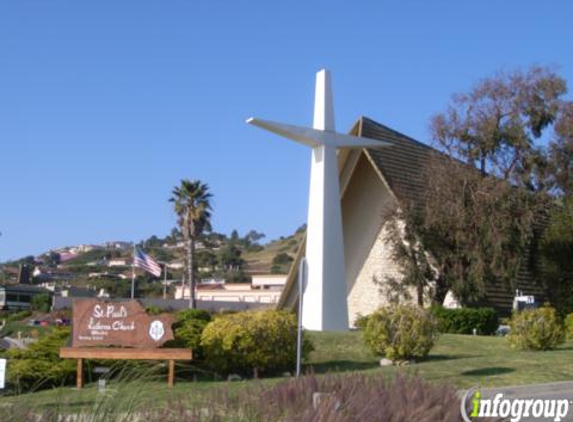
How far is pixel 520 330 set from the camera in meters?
20.2

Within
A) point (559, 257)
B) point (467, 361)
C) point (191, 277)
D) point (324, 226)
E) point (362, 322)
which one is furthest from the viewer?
point (191, 277)

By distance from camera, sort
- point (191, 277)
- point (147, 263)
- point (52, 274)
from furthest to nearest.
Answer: point (52, 274) < point (191, 277) < point (147, 263)

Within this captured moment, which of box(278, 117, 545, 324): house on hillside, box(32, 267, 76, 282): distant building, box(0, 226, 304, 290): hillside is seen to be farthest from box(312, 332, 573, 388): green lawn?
box(32, 267, 76, 282): distant building

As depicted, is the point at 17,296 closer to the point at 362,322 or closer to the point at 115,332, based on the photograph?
the point at 362,322

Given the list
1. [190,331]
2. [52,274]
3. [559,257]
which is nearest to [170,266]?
[52,274]

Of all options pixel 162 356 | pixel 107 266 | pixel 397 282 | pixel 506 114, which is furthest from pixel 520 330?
pixel 107 266

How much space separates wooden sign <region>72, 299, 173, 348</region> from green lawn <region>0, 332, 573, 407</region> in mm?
1193

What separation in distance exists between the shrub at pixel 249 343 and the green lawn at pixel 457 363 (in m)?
0.55

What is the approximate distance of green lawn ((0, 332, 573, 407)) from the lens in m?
14.5

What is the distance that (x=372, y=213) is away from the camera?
3891 centimetres

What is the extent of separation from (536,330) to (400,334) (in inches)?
178

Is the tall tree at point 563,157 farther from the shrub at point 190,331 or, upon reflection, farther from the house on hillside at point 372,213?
the shrub at point 190,331

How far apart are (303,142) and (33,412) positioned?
22.7m

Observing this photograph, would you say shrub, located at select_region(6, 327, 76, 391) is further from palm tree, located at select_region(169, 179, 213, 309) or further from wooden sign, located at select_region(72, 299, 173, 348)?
palm tree, located at select_region(169, 179, 213, 309)
